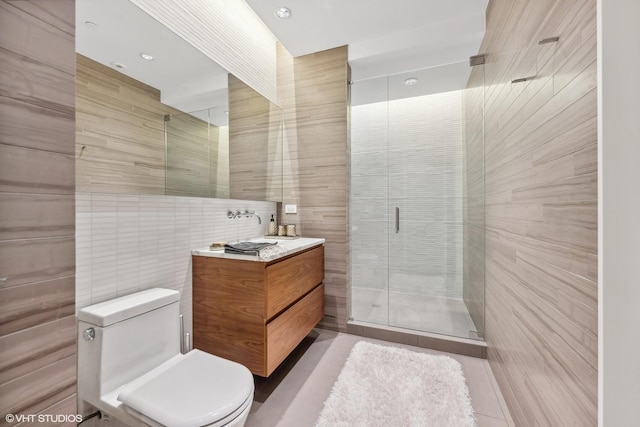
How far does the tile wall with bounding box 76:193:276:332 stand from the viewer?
3.82 feet

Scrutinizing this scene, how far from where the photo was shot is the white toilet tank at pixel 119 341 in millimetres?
1077

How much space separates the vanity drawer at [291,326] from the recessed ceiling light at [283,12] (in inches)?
86.9

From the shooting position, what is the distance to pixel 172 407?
0.96 m

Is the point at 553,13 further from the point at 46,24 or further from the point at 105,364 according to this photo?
the point at 105,364

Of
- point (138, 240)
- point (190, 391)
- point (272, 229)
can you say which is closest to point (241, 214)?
point (272, 229)

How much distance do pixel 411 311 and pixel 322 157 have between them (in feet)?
5.48

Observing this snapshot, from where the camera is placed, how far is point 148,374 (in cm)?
119

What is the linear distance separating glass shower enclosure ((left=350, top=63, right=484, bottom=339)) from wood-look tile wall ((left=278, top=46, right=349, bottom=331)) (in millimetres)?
161

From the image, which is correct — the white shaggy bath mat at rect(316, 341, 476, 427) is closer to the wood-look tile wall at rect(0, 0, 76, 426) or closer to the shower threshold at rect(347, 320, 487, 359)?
the shower threshold at rect(347, 320, 487, 359)

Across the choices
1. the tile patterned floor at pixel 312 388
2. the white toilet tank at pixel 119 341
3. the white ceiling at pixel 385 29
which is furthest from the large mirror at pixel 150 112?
the tile patterned floor at pixel 312 388

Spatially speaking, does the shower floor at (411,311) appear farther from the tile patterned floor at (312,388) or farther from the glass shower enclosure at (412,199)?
the tile patterned floor at (312,388)

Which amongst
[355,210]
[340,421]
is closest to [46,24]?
[340,421]

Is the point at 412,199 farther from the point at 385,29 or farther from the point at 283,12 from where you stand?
the point at 283,12

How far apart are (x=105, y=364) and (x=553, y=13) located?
2243 mm
